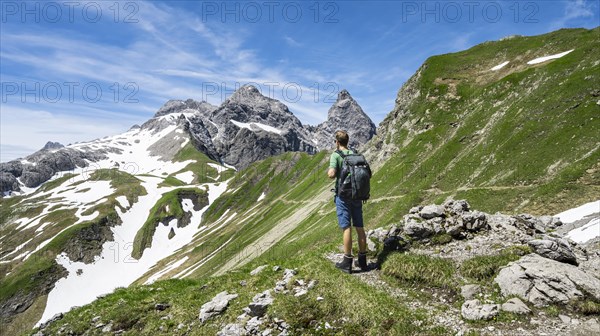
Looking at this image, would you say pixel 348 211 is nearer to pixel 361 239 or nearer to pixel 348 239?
pixel 348 239

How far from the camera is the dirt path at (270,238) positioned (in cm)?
9481

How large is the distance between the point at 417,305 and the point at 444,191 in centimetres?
5060

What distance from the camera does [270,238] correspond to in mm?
102375

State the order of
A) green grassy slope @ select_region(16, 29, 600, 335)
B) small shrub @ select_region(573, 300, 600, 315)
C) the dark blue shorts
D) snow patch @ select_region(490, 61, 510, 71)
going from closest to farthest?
small shrub @ select_region(573, 300, 600, 315), green grassy slope @ select_region(16, 29, 600, 335), the dark blue shorts, snow patch @ select_region(490, 61, 510, 71)

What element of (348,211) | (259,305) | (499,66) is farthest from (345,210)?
(499,66)

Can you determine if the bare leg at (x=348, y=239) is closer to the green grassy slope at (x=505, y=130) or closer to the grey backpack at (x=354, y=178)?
the grey backpack at (x=354, y=178)

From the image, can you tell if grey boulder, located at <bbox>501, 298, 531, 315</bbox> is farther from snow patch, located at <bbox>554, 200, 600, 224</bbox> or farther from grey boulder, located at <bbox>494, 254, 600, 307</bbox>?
snow patch, located at <bbox>554, 200, 600, 224</bbox>

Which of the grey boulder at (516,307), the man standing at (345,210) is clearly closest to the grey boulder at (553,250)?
the grey boulder at (516,307)

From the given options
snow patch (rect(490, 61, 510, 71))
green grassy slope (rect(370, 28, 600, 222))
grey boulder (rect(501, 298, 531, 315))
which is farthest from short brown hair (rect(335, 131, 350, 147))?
snow patch (rect(490, 61, 510, 71))

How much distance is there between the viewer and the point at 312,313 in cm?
1165

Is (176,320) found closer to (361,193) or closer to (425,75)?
(361,193)

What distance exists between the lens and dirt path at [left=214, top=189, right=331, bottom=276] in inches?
3733

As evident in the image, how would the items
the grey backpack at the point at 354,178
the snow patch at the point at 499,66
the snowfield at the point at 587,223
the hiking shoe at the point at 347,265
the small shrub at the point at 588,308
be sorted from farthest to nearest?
the snow patch at the point at 499,66 < the snowfield at the point at 587,223 < the hiking shoe at the point at 347,265 < the grey backpack at the point at 354,178 < the small shrub at the point at 588,308

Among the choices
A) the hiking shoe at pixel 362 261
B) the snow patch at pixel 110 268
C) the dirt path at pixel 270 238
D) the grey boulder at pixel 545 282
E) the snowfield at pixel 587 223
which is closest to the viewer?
the grey boulder at pixel 545 282
